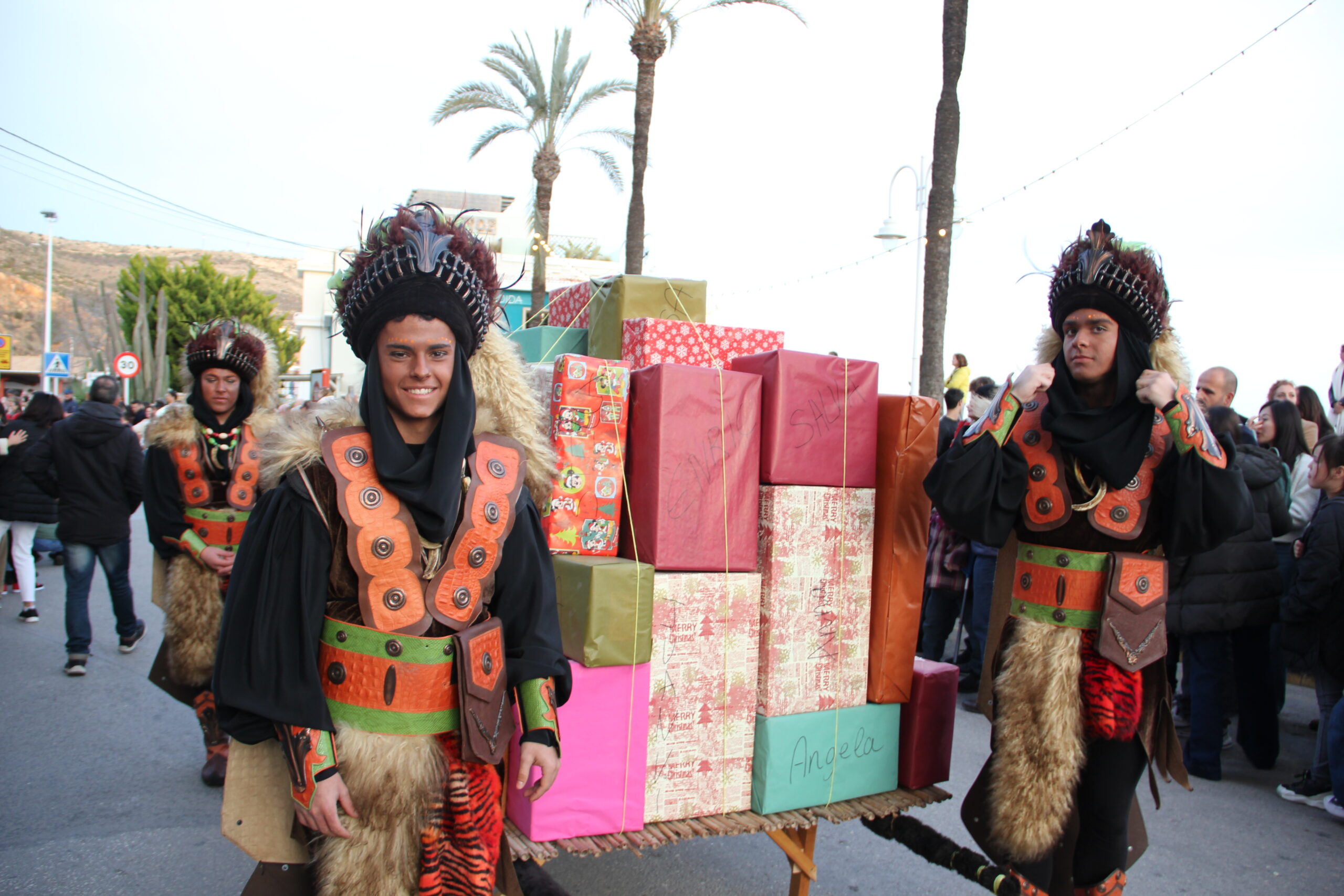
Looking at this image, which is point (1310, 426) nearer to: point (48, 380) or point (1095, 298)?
point (1095, 298)

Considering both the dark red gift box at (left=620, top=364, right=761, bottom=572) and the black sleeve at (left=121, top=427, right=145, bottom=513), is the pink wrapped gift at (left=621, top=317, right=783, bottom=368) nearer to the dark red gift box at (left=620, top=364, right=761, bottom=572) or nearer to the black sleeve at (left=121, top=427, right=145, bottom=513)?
the dark red gift box at (left=620, top=364, right=761, bottom=572)

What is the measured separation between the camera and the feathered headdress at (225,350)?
4.36m

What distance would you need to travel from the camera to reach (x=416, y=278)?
202cm

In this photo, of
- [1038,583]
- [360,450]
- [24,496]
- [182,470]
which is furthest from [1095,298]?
[24,496]

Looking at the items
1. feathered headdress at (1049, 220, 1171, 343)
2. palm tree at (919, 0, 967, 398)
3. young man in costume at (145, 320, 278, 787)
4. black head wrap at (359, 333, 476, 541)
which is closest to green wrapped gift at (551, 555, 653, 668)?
black head wrap at (359, 333, 476, 541)

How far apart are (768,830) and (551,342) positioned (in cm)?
238

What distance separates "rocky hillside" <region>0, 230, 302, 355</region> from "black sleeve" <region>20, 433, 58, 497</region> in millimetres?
58841

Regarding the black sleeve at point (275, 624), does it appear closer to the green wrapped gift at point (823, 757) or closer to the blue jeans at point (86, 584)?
the green wrapped gift at point (823, 757)

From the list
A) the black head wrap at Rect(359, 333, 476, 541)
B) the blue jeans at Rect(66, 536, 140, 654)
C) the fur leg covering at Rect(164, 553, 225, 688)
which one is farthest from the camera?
the blue jeans at Rect(66, 536, 140, 654)

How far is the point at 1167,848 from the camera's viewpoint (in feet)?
13.2

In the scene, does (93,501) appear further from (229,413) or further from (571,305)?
(571,305)

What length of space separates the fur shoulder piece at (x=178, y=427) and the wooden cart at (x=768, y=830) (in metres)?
2.67

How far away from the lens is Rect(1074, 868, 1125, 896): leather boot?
265cm

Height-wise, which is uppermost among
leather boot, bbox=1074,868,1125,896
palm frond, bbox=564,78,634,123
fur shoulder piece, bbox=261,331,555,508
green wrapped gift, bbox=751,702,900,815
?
palm frond, bbox=564,78,634,123
